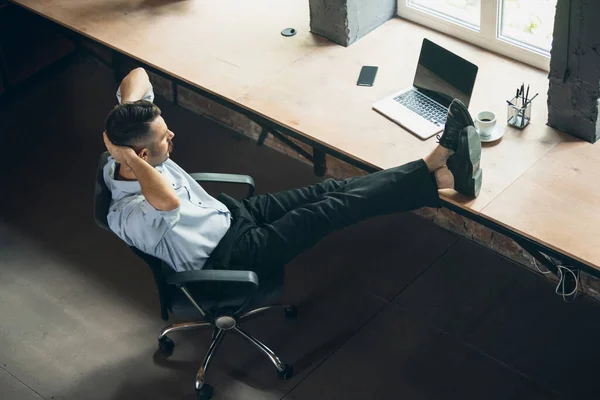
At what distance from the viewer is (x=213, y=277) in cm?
295

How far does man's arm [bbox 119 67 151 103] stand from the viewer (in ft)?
10.9

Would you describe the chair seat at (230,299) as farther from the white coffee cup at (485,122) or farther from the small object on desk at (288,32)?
the small object on desk at (288,32)

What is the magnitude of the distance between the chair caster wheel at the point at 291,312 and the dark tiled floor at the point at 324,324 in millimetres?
32

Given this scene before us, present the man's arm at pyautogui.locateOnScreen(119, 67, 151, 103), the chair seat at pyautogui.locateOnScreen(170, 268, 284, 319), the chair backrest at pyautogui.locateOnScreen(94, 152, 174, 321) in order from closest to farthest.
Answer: the chair backrest at pyautogui.locateOnScreen(94, 152, 174, 321), the chair seat at pyautogui.locateOnScreen(170, 268, 284, 319), the man's arm at pyautogui.locateOnScreen(119, 67, 151, 103)

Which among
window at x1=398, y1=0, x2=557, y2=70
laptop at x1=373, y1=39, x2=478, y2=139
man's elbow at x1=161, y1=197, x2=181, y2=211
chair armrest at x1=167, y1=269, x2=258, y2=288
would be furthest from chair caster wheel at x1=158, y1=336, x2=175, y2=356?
window at x1=398, y1=0, x2=557, y2=70

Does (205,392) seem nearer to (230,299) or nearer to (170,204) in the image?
(230,299)

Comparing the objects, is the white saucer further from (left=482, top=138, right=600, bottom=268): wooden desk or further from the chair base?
the chair base

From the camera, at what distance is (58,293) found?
154 inches

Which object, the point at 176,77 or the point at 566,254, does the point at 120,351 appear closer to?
the point at 176,77

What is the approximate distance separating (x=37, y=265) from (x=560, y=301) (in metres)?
2.45

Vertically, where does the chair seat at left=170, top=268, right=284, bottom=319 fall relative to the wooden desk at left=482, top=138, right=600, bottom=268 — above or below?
below

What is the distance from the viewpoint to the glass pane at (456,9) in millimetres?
3938

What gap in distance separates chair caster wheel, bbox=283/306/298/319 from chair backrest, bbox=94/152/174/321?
665 millimetres

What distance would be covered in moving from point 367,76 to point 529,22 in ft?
2.47
